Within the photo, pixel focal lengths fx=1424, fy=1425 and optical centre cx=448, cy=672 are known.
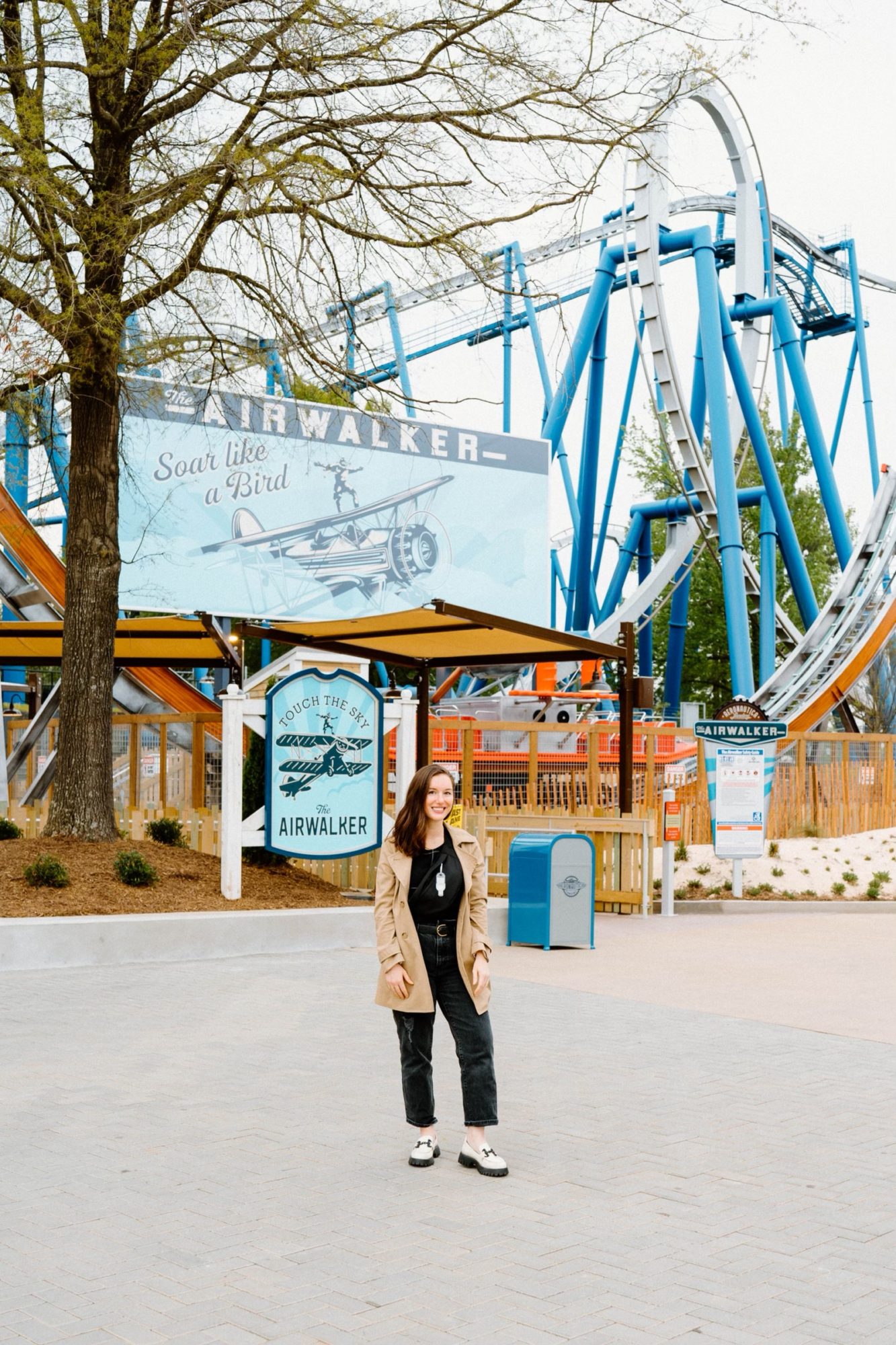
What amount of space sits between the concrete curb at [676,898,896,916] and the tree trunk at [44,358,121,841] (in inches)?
263

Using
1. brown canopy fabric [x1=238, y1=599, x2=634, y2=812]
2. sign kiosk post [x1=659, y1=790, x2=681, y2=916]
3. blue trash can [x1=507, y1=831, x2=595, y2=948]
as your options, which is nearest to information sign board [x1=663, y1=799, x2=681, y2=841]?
sign kiosk post [x1=659, y1=790, x2=681, y2=916]

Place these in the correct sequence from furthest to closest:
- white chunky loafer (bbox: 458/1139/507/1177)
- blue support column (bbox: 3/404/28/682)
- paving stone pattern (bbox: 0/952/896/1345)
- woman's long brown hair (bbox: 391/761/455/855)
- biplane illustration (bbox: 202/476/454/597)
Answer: biplane illustration (bbox: 202/476/454/597), blue support column (bbox: 3/404/28/682), woman's long brown hair (bbox: 391/761/455/855), white chunky loafer (bbox: 458/1139/507/1177), paving stone pattern (bbox: 0/952/896/1345)

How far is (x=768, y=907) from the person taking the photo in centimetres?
1620

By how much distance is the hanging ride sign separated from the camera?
15977 millimetres

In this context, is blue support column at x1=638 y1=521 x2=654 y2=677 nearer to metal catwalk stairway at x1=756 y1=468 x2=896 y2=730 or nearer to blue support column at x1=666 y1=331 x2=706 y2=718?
blue support column at x1=666 y1=331 x2=706 y2=718

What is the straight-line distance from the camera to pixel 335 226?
1195cm

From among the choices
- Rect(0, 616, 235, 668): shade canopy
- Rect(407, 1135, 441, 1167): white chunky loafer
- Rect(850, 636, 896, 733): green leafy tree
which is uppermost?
Rect(850, 636, 896, 733): green leafy tree

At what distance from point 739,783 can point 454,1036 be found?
1116 cm

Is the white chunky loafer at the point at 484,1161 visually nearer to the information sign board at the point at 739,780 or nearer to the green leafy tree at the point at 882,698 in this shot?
the information sign board at the point at 739,780

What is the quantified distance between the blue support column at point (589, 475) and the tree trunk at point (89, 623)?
21452 millimetres

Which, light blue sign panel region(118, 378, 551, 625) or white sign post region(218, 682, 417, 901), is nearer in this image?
white sign post region(218, 682, 417, 901)

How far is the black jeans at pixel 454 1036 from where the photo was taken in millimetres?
5438

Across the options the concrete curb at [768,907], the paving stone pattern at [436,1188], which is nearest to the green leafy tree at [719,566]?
the concrete curb at [768,907]

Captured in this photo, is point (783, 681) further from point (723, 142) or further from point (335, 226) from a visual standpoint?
point (335, 226)
